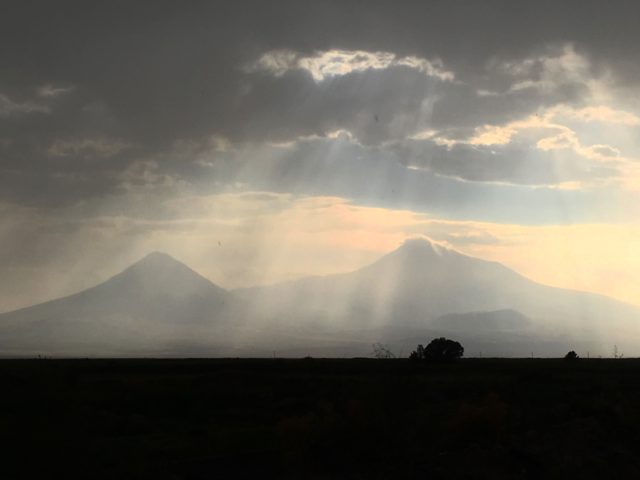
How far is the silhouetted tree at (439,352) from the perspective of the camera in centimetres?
8956

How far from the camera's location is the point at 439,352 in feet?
296

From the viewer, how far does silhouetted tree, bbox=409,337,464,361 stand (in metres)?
89.6
